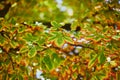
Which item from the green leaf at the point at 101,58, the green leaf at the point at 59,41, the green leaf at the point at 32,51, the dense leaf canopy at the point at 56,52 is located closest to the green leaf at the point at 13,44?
the dense leaf canopy at the point at 56,52

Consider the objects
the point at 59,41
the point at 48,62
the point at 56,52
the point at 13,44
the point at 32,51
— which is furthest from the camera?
the point at 13,44

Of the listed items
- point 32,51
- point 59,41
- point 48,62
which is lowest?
point 48,62

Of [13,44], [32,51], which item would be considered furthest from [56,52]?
[13,44]

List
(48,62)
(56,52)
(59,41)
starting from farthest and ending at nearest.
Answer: (56,52)
(48,62)
(59,41)

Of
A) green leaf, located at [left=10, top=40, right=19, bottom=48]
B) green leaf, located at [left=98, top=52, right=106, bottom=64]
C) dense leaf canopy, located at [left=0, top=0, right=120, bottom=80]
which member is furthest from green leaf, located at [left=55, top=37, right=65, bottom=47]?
green leaf, located at [left=10, top=40, right=19, bottom=48]

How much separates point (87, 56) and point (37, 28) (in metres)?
0.68

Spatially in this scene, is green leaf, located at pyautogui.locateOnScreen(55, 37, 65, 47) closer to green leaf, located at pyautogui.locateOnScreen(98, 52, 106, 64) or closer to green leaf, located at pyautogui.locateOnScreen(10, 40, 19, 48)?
green leaf, located at pyautogui.locateOnScreen(98, 52, 106, 64)

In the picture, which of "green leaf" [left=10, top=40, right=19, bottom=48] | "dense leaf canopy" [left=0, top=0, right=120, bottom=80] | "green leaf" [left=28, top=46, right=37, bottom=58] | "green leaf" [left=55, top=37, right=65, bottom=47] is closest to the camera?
"green leaf" [left=55, top=37, right=65, bottom=47]

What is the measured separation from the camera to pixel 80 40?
10.2ft

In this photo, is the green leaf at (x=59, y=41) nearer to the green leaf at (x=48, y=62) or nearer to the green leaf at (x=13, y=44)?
the green leaf at (x=48, y=62)

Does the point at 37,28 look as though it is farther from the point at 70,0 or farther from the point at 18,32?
the point at 70,0

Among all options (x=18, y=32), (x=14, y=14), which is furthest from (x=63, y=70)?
(x=14, y=14)

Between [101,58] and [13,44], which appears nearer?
[101,58]

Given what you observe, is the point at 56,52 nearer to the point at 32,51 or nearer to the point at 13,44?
the point at 32,51
